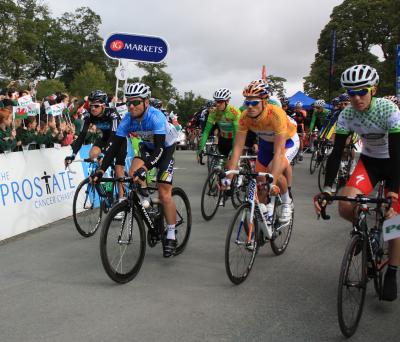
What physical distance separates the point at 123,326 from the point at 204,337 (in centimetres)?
71

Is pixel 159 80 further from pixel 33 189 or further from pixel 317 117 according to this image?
pixel 33 189

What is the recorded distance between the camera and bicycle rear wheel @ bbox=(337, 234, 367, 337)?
370cm

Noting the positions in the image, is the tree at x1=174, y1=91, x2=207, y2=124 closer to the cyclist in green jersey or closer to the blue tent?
the blue tent

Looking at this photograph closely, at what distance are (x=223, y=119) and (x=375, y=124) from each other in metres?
4.71

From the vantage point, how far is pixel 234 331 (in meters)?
3.95

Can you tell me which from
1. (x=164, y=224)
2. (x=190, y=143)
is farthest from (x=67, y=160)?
(x=190, y=143)

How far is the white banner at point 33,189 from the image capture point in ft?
23.5

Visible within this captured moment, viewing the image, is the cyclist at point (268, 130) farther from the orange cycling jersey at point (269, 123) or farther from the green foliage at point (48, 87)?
the green foliage at point (48, 87)

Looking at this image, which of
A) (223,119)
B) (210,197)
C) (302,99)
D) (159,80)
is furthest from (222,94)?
(159,80)

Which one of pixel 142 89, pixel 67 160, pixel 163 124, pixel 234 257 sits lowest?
pixel 234 257

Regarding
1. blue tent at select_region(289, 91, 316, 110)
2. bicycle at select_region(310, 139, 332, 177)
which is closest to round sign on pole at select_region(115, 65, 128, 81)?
bicycle at select_region(310, 139, 332, 177)

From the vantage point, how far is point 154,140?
5.59 metres

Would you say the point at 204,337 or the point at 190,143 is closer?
the point at 204,337

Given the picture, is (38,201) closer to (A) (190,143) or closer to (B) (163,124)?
(B) (163,124)
